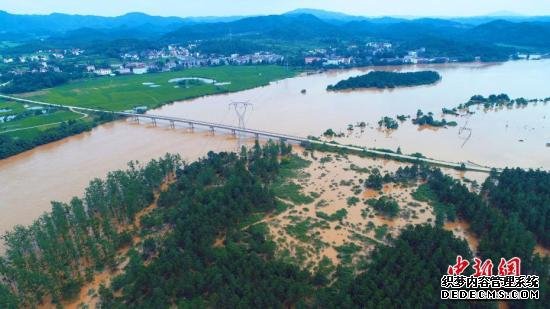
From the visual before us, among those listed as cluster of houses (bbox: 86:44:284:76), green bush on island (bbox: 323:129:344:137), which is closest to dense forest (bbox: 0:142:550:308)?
green bush on island (bbox: 323:129:344:137)

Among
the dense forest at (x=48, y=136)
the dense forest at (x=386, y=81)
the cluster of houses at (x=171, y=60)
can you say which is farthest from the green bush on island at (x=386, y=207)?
the cluster of houses at (x=171, y=60)

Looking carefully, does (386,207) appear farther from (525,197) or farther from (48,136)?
(48,136)

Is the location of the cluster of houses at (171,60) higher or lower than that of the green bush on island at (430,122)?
higher

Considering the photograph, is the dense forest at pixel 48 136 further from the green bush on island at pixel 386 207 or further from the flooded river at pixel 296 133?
the green bush on island at pixel 386 207

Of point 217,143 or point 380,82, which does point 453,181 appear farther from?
point 380,82

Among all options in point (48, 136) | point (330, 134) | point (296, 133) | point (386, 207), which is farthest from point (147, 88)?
point (386, 207)

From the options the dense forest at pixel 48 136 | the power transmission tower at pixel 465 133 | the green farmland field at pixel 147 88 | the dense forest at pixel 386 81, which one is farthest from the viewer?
the dense forest at pixel 386 81

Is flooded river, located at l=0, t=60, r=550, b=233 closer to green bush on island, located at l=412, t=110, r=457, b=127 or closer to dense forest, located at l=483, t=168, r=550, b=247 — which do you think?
green bush on island, located at l=412, t=110, r=457, b=127
